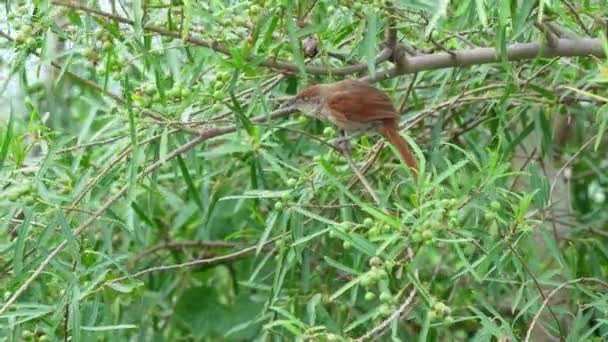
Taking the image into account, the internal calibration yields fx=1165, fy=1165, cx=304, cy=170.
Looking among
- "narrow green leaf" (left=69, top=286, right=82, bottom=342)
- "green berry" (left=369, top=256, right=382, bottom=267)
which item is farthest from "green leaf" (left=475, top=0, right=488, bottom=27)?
"narrow green leaf" (left=69, top=286, right=82, bottom=342)

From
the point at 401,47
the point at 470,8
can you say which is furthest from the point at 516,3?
the point at 401,47

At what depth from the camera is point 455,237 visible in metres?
3.25

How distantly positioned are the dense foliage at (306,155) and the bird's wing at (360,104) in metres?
0.11

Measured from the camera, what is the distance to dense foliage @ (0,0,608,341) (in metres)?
3.34

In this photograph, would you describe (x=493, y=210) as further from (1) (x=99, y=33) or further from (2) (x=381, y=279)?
(1) (x=99, y=33)

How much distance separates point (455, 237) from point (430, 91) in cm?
167

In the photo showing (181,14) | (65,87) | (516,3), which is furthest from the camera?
(65,87)

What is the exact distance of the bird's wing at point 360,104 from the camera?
4176 mm

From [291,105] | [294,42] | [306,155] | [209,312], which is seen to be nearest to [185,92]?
[294,42]

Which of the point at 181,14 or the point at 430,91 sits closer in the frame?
the point at 181,14

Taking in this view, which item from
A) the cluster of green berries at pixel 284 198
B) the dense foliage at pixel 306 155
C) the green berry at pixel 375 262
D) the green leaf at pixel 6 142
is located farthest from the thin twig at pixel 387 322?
the green leaf at pixel 6 142

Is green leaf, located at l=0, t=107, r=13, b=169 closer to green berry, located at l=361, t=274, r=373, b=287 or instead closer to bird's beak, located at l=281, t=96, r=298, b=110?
bird's beak, located at l=281, t=96, r=298, b=110

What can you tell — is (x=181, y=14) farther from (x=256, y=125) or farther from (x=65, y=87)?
(x=65, y=87)

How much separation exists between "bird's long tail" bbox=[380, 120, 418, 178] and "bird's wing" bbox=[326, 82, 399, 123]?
4 centimetres
